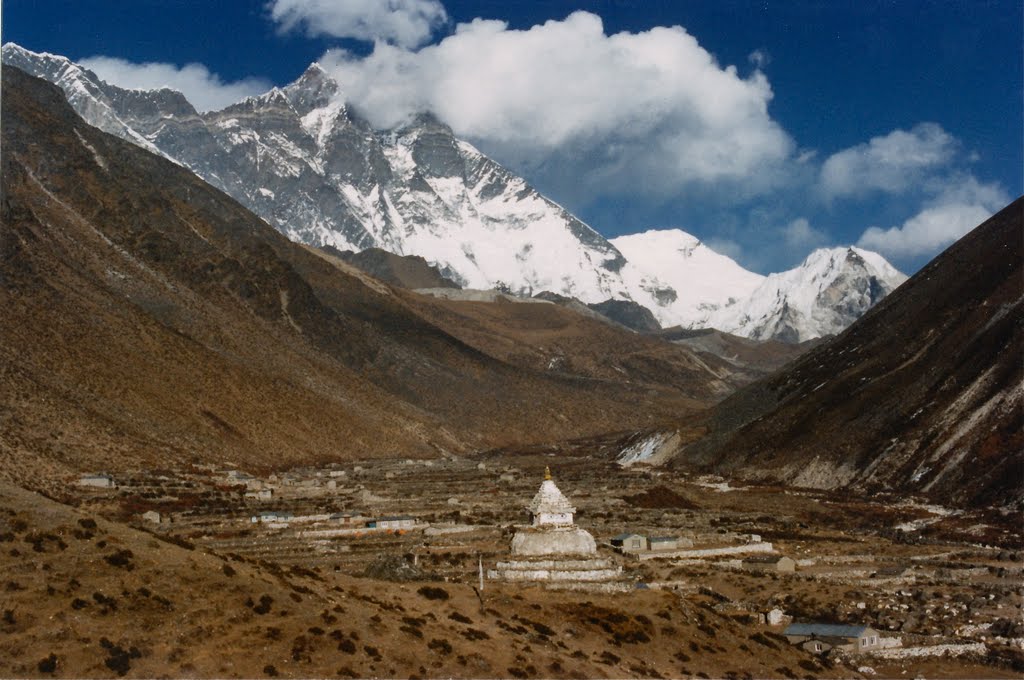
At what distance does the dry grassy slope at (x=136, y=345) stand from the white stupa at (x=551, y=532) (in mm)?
45237

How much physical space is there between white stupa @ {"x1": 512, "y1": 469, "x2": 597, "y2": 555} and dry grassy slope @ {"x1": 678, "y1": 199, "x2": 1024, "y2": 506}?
42.2 meters

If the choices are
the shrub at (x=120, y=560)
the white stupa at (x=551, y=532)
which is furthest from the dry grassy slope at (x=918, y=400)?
the shrub at (x=120, y=560)

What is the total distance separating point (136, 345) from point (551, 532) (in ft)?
317

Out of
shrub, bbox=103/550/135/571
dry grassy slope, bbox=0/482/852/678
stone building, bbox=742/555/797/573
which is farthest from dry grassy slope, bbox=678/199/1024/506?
shrub, bbox=103/550/135/571

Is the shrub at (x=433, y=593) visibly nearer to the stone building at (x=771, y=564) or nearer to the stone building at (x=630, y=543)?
the stone building at (x=630, y=543)

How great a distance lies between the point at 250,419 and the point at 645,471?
4640 centimetres

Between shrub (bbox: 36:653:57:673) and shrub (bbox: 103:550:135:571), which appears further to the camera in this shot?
shrub (bbox: 103:550:135:571)

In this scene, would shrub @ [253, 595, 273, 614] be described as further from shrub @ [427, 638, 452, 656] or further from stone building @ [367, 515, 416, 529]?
stone building @ [367, 515, 416, 529]

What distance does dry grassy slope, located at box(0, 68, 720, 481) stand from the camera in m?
103

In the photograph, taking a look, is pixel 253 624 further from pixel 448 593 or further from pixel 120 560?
pixel 448 593

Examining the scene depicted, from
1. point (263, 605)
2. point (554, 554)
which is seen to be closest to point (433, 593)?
point (263, 605)

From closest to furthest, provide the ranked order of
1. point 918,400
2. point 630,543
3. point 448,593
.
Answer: point 448,593, point 630,543, point 918,400

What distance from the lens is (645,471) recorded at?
136 meters

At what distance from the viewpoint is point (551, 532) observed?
43.6 m
